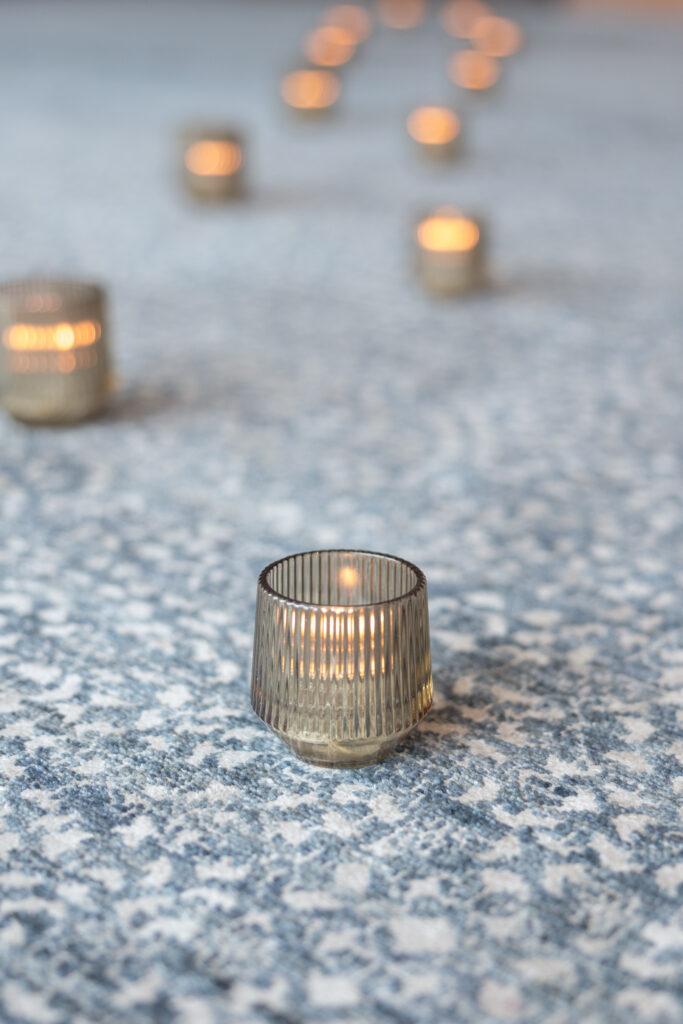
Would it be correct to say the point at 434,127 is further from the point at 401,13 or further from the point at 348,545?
the point at 401,13

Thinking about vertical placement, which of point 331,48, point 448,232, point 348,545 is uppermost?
point 331,48

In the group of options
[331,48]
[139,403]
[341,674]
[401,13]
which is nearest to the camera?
[341,674]

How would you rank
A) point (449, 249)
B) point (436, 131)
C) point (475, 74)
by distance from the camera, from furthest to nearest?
point (475, 74) < point (436, 131) < point (449, 249)

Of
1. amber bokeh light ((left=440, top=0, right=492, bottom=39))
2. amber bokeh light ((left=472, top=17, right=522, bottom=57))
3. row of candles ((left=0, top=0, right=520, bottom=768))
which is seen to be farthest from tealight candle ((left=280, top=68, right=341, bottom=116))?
amber bokeh light ((left=440, top=0, right=492, bottom=39))

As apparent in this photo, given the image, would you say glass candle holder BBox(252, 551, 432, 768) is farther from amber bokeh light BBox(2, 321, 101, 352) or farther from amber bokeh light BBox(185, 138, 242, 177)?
amber bokeh light BBox(185, 138, 242, 177)

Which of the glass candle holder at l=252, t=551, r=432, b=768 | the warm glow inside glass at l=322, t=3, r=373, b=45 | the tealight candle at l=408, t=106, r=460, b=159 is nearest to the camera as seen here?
the glass candle holder at l=252, t=551, r=432, b=768

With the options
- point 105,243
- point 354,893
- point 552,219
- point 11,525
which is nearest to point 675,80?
point 552,219

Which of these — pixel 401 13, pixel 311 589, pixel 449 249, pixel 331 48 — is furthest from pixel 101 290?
pixel 401 13

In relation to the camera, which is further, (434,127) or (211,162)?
(434,127)

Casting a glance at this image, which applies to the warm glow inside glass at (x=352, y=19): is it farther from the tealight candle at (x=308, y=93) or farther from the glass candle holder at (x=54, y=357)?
the glass candle holder at (x=54, y=357)
